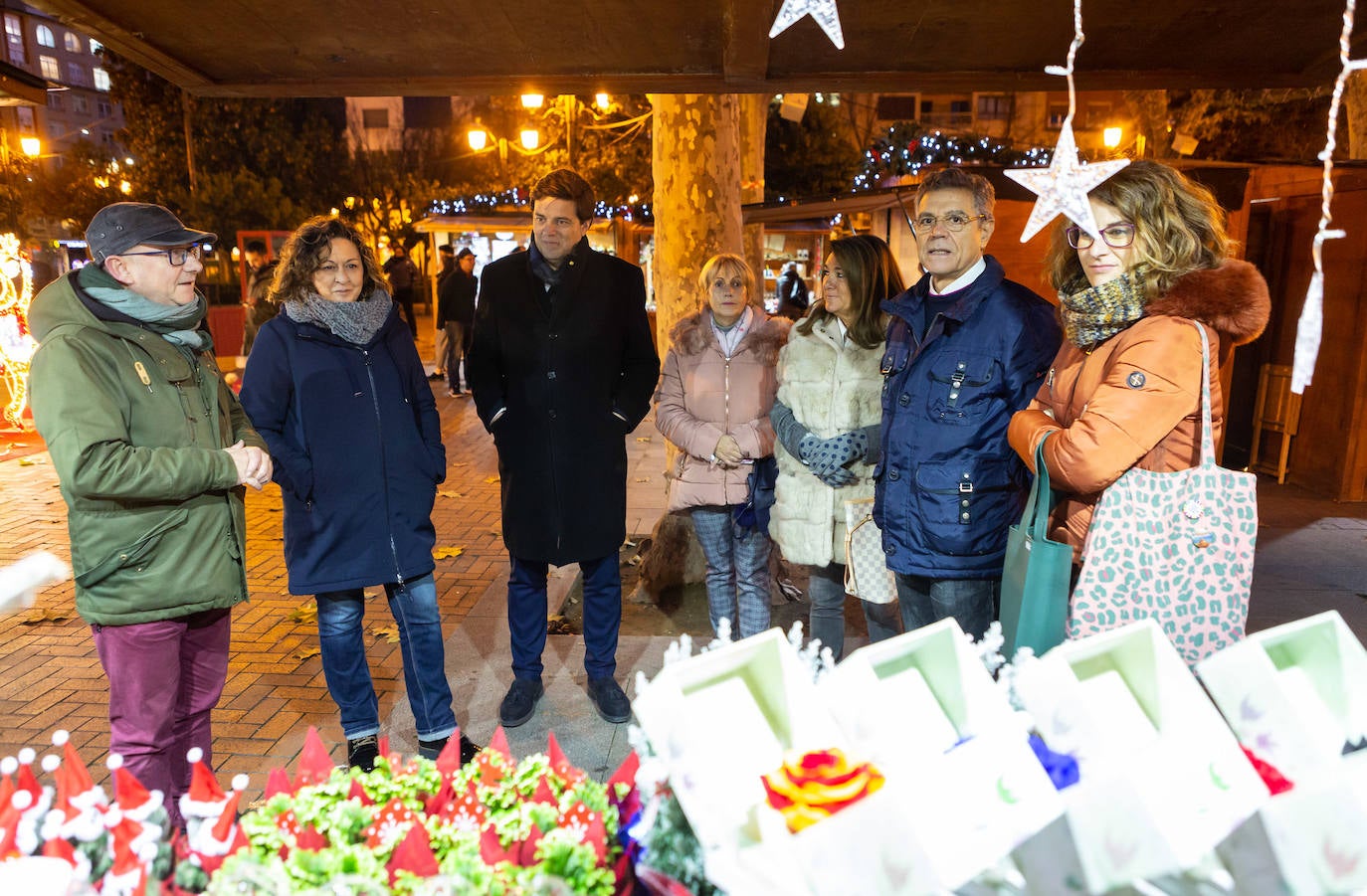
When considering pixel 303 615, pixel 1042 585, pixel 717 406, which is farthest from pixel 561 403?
pixel 303 615

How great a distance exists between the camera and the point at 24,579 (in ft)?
5.08

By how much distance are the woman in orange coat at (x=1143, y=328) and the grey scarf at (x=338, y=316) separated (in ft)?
7.23

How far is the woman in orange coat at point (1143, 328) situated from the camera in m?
2.09

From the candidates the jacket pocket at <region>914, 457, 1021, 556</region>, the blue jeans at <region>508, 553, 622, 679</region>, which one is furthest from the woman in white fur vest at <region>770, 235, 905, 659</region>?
the blue jeans at <region>508, 553, 622, 679</region>

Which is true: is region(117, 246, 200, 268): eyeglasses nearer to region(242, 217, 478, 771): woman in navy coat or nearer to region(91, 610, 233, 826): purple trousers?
region(242, 217, 478, 771): woman in navy coat

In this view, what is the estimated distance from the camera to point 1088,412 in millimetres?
2146

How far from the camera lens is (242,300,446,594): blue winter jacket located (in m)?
3.07

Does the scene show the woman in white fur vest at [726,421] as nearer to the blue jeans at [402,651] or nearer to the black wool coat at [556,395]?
the black wool coat at [556,395]

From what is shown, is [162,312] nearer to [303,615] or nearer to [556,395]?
[556,395]

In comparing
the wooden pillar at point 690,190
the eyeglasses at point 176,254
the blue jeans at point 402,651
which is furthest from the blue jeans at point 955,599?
the wooden pillar at point 690,190

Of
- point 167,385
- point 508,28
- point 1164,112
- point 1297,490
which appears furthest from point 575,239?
point 1164,112

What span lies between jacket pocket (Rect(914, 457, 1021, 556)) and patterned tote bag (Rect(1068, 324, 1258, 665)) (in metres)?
0.61

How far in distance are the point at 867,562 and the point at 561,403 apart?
136cm

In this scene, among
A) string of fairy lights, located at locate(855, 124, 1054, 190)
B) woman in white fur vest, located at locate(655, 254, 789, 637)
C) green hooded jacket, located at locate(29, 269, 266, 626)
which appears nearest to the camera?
green hooded jacket, located at locate(29, 269, 266, 626)
